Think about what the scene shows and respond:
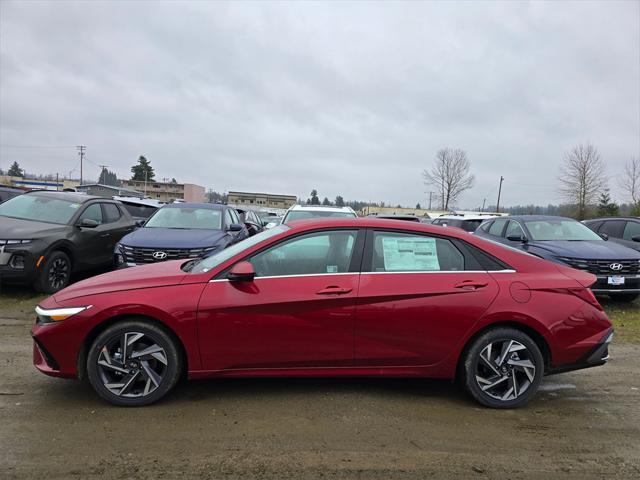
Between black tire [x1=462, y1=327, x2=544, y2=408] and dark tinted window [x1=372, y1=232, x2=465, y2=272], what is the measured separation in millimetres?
656

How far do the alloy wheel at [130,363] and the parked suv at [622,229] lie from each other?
32.7ft

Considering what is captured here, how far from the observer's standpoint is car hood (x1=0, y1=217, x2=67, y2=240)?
6.29m

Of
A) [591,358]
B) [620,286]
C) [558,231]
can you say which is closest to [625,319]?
[620,286]

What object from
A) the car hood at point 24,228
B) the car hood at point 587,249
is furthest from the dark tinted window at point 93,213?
the car hood at point 587,249

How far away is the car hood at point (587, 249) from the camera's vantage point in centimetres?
705

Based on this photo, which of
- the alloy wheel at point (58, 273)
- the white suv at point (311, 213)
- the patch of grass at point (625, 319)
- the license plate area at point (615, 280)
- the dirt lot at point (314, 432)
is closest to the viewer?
the dirt lot at point (314, 432)

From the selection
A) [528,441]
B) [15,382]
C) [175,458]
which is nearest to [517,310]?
[528,441]

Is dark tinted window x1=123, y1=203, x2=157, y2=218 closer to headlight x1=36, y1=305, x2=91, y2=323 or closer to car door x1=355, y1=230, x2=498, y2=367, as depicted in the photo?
headlight x1=36, y1=305, x2=91, y2=323

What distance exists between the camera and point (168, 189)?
100375 millimetres

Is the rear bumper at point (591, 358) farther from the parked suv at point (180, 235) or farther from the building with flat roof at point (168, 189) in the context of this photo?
the building with flat roof at point (168, 189)

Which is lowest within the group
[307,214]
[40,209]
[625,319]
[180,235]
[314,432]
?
[314,432]

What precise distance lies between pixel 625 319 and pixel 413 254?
17.5ft

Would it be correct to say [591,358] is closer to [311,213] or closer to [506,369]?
[506,369]

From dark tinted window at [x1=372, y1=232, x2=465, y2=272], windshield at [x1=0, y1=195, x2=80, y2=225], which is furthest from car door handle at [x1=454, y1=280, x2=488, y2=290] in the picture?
windshield at [x1=0, y1=195, x2=80, y2=225]
